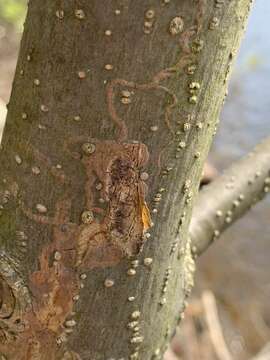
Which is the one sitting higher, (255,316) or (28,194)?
(28,194)

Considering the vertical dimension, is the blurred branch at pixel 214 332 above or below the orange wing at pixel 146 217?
below

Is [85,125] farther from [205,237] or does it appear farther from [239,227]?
[239,227]

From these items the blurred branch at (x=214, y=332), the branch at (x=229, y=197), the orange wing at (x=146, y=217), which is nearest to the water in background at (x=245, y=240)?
the blurred branch at (x=214, y=332)

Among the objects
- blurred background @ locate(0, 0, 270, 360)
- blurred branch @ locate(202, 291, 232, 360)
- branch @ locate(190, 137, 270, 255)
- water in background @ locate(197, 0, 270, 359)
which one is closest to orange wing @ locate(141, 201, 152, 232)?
branch @ locate(190, 137, 270, 255)

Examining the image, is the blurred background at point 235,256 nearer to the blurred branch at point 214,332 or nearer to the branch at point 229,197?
the blurred branch at point 214,332

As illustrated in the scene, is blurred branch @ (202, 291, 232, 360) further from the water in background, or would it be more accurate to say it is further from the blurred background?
the water in background

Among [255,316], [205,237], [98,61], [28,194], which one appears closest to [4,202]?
[28,194]
